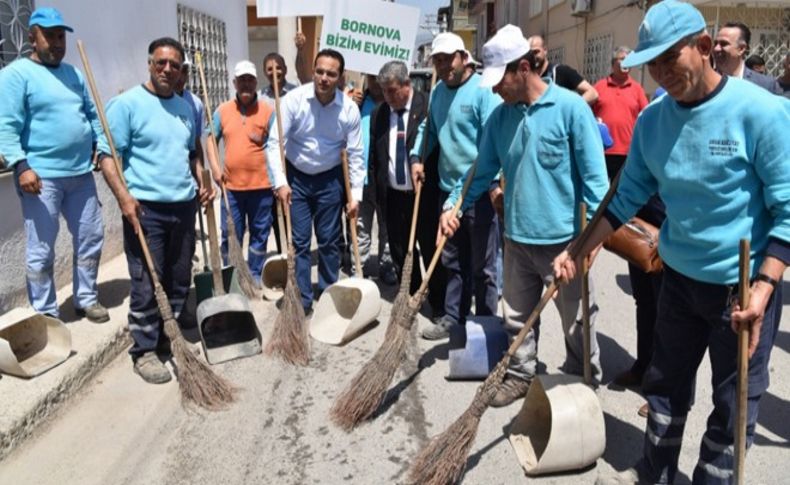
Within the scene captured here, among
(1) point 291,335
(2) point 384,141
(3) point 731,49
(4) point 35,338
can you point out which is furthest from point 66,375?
(3) point 731,49

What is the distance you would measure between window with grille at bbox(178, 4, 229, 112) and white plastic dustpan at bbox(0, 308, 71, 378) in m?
4.46

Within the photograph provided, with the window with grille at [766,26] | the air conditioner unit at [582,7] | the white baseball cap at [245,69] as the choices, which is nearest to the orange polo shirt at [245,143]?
the white baseball cap at [245,69]

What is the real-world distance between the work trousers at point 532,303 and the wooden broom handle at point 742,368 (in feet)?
3.95

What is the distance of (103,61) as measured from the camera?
5691mm

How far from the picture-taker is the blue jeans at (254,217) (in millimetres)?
5594

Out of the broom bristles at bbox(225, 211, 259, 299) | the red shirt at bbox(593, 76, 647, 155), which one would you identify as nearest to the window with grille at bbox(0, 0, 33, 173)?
the broom bristles at bbox(225, 211, 259, 299)

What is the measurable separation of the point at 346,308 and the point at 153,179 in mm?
1751

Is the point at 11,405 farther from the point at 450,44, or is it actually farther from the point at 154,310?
the point at 450,44

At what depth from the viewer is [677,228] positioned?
2330 millimetres

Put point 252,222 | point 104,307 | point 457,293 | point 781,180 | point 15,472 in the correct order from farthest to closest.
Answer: point 252,222
point 104,307
point 457,293
point 15,472
point 781,180

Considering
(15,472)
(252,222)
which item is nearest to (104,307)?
(252,222)

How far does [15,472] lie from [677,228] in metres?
3.17

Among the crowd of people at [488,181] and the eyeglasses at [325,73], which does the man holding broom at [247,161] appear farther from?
the eyeglasses at [325,73]

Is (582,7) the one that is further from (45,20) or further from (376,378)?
(376,378)
